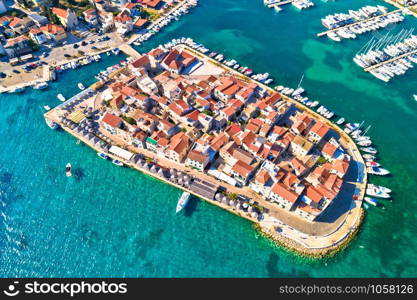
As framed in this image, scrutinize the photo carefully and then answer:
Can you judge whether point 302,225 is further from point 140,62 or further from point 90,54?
point 90,54

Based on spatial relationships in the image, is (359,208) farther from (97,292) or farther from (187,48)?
(187,48)

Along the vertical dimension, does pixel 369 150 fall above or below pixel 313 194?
above

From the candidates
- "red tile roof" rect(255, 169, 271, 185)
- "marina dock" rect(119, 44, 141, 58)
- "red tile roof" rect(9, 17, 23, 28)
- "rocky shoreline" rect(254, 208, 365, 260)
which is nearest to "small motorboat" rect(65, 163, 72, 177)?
"red tile roof" rect(255, 169, 271, 185)

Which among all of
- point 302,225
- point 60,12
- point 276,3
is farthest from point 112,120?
point 276,3

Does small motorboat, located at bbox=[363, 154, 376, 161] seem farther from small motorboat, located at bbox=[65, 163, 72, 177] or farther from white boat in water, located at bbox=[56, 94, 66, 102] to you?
white boat in water, located at bbox=[56, 94, 66, 102]

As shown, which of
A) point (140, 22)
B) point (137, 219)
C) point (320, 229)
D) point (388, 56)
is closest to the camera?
point (320, 229)

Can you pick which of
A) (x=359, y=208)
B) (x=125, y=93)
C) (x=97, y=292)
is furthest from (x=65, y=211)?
(x=359, y=208)

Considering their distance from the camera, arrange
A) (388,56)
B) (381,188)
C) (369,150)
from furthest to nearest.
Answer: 1. (388,56)
2. (369,150)
3. (381,188)

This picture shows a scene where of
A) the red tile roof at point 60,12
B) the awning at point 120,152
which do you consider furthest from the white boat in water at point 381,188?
the red tile roof at point 60,12
